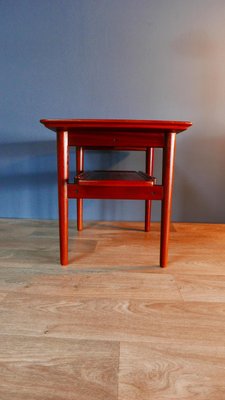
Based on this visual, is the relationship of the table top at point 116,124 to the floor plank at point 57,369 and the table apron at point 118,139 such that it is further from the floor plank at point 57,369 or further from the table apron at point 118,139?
the floor plank at point 57,369

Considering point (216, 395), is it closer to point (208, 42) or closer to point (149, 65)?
point (149, 65)

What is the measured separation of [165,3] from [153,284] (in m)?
1.52

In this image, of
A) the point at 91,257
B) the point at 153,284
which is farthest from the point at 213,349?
the point at 91,257

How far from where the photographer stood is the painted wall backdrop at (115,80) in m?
1.38

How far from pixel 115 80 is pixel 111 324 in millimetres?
1319

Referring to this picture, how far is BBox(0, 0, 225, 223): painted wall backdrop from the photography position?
138cm

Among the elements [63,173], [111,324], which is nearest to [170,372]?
[111,324]

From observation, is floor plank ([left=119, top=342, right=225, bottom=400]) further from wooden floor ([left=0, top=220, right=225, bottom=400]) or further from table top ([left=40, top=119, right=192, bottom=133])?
table top ([left=40, top=119, right=192, bottom=133])

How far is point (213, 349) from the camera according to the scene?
53 centimetres

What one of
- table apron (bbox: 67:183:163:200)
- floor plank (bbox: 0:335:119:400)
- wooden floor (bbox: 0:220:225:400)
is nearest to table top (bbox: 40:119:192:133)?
table apron (bbox: 67:183:163:200)

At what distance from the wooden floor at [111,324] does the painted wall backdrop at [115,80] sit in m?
0.56

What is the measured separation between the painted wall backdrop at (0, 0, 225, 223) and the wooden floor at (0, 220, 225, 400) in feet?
1.82

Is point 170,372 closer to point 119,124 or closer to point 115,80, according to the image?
point 119,124

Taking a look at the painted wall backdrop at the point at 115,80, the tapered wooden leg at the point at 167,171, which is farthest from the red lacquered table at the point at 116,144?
the painted wall backdrop at the point at 115,80
